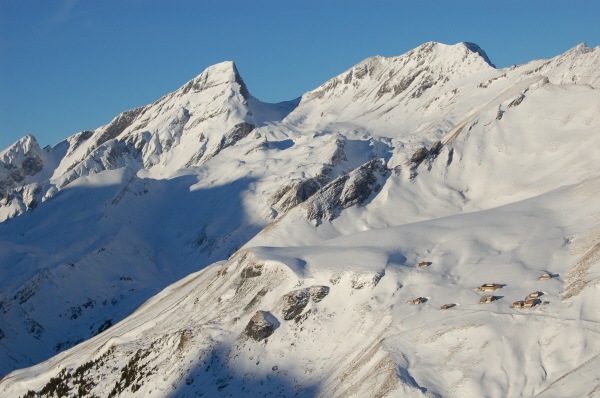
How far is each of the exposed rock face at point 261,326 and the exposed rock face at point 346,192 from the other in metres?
46.7

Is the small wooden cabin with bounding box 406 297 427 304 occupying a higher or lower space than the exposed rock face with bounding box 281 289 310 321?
lower

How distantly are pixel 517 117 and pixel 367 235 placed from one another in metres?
58.6

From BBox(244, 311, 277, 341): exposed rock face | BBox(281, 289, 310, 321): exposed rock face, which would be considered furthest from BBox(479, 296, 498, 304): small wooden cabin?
BBox(244, 311, 277, 341): exposed rock face

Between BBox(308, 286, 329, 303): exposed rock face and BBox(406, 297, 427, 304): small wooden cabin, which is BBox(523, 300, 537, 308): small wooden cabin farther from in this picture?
BBox(308, 286, 329, 303): exposed rock face

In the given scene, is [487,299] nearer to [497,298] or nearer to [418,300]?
[497,298]

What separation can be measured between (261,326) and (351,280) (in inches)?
453

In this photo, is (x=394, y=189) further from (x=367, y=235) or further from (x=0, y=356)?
(x=0, y=356)

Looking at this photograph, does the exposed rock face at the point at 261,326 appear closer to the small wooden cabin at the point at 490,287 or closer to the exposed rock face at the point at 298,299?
the exposed rock face at the point at 298,299

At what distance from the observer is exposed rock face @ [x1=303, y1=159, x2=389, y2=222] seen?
4946 inches

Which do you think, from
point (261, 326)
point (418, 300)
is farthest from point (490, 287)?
point (261, 326)

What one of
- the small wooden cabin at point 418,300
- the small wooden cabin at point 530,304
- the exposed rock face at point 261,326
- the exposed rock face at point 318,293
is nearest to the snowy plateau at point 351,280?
the small wooden cabin at point 530,304

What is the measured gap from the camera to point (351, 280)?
3049 inches

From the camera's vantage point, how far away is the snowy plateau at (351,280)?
191 ft

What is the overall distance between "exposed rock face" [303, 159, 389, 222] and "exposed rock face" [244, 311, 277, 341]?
46.7m
